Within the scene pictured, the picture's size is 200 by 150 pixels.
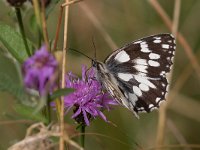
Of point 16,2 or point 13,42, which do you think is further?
point 13,42

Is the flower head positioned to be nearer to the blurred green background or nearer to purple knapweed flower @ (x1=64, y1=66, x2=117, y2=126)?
purple knapweed flower @ (x1=64, y1=66, x2=117, y2=126)

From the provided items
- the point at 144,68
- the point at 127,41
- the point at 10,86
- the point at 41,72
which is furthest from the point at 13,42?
the point at 127,41

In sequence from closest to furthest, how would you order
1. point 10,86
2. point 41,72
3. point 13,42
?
point 41,72
point 10,86
point 13,42

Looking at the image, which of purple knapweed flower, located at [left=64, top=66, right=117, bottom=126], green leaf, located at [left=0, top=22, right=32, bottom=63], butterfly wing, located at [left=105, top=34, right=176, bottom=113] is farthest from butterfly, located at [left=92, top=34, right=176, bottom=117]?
green leaf, located at [left=0, top=22, right=32, bottom=63]

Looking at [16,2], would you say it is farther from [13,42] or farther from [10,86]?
[10,86]

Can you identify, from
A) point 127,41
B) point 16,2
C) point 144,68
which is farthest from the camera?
point 127,41

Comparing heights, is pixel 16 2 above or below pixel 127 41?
below
